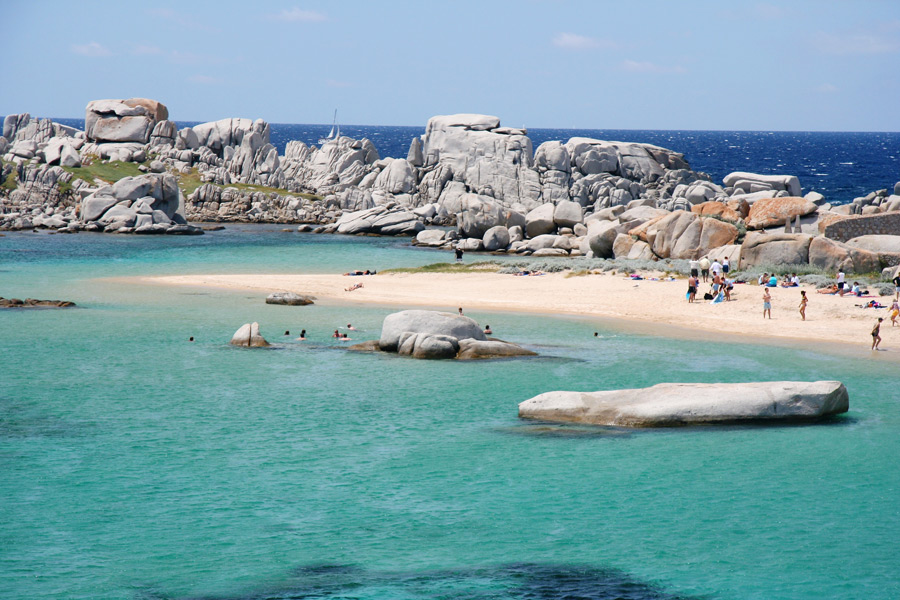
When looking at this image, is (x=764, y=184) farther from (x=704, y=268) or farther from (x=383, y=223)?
(x=704, y=268)

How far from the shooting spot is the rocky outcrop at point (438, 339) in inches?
1446

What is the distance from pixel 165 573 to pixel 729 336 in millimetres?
30395

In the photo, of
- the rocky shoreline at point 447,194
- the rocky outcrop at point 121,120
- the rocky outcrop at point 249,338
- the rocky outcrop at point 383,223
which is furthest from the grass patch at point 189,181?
the rocky outcrop at point 249,338

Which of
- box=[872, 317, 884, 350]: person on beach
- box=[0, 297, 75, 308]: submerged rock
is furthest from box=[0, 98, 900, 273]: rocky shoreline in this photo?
box=[0, 297, 75, 308]: submerged rock

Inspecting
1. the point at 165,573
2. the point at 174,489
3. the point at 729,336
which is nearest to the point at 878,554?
the point at 165,573

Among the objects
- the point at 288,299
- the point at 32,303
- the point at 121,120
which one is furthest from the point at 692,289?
the point at 121,120

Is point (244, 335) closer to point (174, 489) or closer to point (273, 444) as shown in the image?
point (273, 444)

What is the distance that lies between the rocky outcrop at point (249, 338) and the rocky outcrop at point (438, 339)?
4515 mm

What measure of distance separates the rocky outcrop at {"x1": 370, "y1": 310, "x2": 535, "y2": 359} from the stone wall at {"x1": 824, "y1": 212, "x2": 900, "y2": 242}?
34.2 metres

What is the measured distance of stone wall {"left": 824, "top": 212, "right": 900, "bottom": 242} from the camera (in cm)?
A: 6222

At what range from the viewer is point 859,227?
6241 cm

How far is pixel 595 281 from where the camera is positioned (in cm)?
5675

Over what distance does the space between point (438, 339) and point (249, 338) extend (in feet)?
28.9

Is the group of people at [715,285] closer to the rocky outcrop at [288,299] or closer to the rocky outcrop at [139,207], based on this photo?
the rocky outcrop at [288,299]
